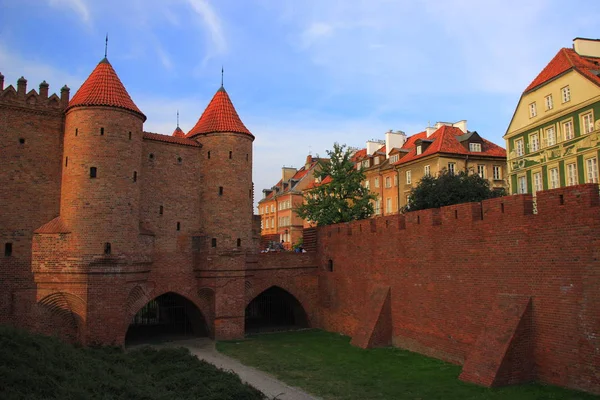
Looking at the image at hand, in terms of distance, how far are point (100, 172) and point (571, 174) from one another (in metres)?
24.7

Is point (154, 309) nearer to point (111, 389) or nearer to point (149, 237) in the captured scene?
point (149, 237)

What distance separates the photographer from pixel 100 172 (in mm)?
20047

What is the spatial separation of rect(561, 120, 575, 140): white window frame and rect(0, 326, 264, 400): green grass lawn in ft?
79.0

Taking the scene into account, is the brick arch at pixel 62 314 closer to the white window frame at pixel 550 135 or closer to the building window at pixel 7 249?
the building window at pixel 7 249

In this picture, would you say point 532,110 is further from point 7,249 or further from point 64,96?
point 7,249

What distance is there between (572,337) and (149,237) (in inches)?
639

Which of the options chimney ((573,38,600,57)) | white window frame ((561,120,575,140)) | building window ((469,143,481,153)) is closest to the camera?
white window frame ((561,120,575,140))

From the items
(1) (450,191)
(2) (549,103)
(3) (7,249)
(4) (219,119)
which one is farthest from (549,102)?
(3) (7,249)

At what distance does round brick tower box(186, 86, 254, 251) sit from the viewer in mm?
23984

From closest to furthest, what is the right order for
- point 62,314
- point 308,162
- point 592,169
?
point 62,314, point 592,169, point 308,162

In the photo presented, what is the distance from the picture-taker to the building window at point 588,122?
27516 millimetres

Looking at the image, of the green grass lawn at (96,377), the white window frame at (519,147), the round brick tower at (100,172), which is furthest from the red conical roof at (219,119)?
the white window frame at (519,147)

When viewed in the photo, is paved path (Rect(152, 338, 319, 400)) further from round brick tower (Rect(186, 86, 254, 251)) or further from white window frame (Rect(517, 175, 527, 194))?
white window frame (Rect(517, 175, 527, 194))

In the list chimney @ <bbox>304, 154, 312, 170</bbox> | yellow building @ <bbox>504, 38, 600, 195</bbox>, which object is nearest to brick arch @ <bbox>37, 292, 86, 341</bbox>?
yellow building @ <bbox>504, 38, 600, 195</bbox>
